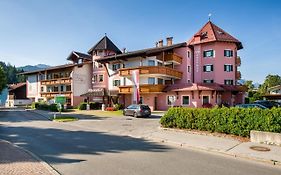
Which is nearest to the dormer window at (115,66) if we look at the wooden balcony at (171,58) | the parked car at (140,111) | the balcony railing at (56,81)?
the wooden balcony at (171,58)

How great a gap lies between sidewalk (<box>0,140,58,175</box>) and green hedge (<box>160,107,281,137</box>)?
34.1ft

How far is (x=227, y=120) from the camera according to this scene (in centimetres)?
1419

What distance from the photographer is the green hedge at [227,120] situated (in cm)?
1250

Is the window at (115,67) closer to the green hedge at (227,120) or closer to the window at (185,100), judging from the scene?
the window at (185,100)

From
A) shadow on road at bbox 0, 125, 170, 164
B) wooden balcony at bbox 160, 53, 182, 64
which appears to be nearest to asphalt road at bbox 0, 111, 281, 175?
shadow on road at bbox 0, 125, 170, 164

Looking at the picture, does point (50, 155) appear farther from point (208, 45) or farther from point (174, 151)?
point (208, 45)

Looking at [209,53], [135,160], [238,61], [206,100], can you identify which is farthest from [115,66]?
[135,160]

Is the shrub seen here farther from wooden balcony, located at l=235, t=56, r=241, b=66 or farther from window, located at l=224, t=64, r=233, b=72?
wooden balcony, located at l=235, t=56, r=241, b=66

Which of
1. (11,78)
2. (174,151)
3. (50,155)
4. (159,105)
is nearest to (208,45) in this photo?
(159,105)

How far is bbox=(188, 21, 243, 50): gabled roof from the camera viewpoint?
1604 inches

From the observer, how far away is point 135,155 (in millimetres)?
10172

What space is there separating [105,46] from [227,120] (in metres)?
37.9

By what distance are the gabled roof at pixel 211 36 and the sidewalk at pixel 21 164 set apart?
36944 mm

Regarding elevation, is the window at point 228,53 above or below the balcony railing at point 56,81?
above
